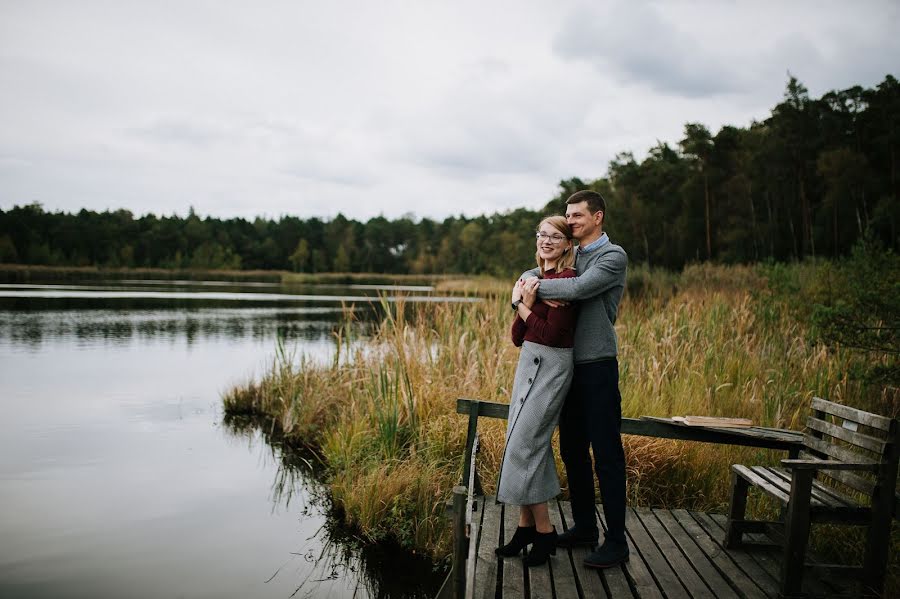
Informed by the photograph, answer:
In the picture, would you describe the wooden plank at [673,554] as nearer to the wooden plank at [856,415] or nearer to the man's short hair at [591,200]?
the wooden plank at [856,415]

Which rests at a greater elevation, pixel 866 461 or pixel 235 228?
pixel 235 228

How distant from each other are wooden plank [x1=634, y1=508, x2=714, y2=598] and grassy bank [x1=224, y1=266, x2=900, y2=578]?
0.86 m

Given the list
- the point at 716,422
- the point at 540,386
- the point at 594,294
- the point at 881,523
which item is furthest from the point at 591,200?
the point at 881,523

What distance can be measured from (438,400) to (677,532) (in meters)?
2.85

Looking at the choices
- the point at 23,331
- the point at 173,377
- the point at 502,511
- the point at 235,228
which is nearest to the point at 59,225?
the point at 235,228

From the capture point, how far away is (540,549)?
10.2 ft

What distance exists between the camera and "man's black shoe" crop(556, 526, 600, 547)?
3.40 metres

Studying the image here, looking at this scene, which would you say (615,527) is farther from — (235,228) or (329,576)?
(235,228)

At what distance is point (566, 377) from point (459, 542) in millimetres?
1079

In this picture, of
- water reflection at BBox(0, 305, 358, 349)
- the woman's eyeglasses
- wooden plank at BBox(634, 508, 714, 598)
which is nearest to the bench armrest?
wooden plank at BBox(634, 508, 714, 598)

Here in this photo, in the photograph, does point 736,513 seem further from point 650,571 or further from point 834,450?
point 650,571

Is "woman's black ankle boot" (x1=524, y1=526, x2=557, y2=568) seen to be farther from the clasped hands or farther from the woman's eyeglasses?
the woman's eyeglasses

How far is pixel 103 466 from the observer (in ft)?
25.1

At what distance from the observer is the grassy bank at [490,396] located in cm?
515
